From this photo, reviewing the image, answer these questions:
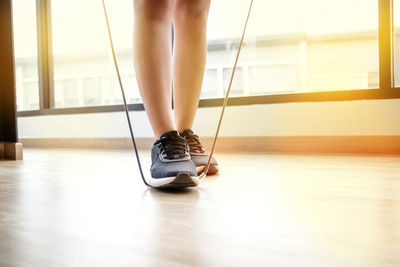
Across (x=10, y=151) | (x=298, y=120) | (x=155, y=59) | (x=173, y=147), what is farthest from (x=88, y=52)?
(x=173, y=147)

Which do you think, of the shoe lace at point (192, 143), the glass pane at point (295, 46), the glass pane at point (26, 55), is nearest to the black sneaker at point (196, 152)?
the shoe lace at point (192, 143)

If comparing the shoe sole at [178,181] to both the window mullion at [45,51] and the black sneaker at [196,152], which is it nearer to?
the black sneaker at [196,152]

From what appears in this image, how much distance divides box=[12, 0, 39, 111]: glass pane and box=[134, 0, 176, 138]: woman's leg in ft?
7.21

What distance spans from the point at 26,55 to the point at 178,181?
104 inches

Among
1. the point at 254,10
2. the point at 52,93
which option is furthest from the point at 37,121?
the point at 254,10

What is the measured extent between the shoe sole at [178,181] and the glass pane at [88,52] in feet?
5.80

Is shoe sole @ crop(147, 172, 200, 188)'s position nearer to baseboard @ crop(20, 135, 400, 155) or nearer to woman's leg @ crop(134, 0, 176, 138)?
woman's leg @ crop(134, 0, 176, 138)

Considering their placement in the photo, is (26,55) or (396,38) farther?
(26,55)

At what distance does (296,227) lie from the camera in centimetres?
45

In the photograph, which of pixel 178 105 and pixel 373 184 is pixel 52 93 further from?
pixel 373 184

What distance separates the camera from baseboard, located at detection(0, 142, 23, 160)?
1439 mm

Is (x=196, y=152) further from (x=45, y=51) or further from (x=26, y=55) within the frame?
(x=26, y=55)

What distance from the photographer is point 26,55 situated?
2.81 metres

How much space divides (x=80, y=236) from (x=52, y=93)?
242 cm
